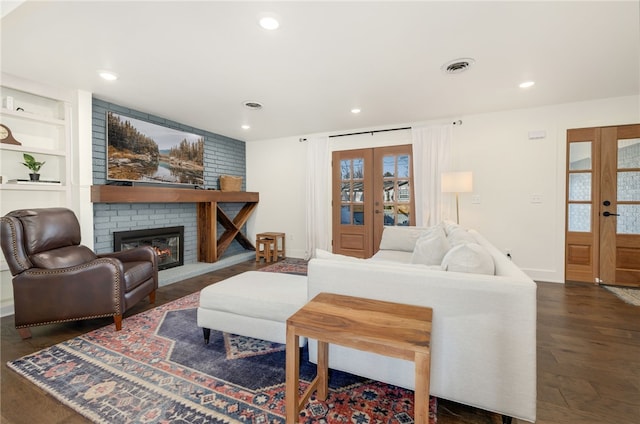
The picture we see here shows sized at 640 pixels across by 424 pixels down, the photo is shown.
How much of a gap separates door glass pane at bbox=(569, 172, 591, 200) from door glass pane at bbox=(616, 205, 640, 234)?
361 mm

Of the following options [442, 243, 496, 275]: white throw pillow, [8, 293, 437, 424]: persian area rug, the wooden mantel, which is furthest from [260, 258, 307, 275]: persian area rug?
[442, 243, 496, 275]: white throw pillow

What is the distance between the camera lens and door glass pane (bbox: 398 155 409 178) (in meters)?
4.27

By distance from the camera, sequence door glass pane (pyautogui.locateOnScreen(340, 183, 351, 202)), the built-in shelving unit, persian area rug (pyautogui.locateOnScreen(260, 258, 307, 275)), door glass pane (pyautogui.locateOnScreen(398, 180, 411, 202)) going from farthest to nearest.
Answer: door glass pane (pyautogui.locateOnScreen(340, 183, 351, 202))
door glass pane (pyautogui.locateOnScreen(398, 180, 411, 202))
persian area rug (pyautogui.locateOnScreen(260, 258, 307, 275))
the built-in shelving unit

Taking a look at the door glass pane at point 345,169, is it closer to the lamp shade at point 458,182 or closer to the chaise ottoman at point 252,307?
the lamp shade at point 458,182

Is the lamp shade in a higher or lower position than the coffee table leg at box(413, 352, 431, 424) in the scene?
higher

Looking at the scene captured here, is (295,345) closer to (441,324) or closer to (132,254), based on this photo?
(441,324)

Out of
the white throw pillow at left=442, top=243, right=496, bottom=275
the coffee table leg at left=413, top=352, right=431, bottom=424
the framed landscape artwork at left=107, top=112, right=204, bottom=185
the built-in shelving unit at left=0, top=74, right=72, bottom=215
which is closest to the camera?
the coffee table leg at left=413, top=352, right=431, bottom=424

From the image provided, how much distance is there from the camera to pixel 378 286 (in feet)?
4.58

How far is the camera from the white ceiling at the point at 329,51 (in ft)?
5.67

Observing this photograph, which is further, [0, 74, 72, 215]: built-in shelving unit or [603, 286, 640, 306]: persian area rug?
[603, 286, 640, 306]: persian area rug

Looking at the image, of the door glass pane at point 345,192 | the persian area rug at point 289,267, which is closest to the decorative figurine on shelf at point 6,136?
the persian area rug at point 289,267

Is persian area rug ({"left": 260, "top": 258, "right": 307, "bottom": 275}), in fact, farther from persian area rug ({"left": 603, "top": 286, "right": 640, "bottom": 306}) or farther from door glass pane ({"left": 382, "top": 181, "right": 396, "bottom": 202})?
persian area rug ({"left": 603, "top": 286, "right": 640, "bottom": 306})

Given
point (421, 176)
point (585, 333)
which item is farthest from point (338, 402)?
point (421, 176)

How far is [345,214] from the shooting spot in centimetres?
473
